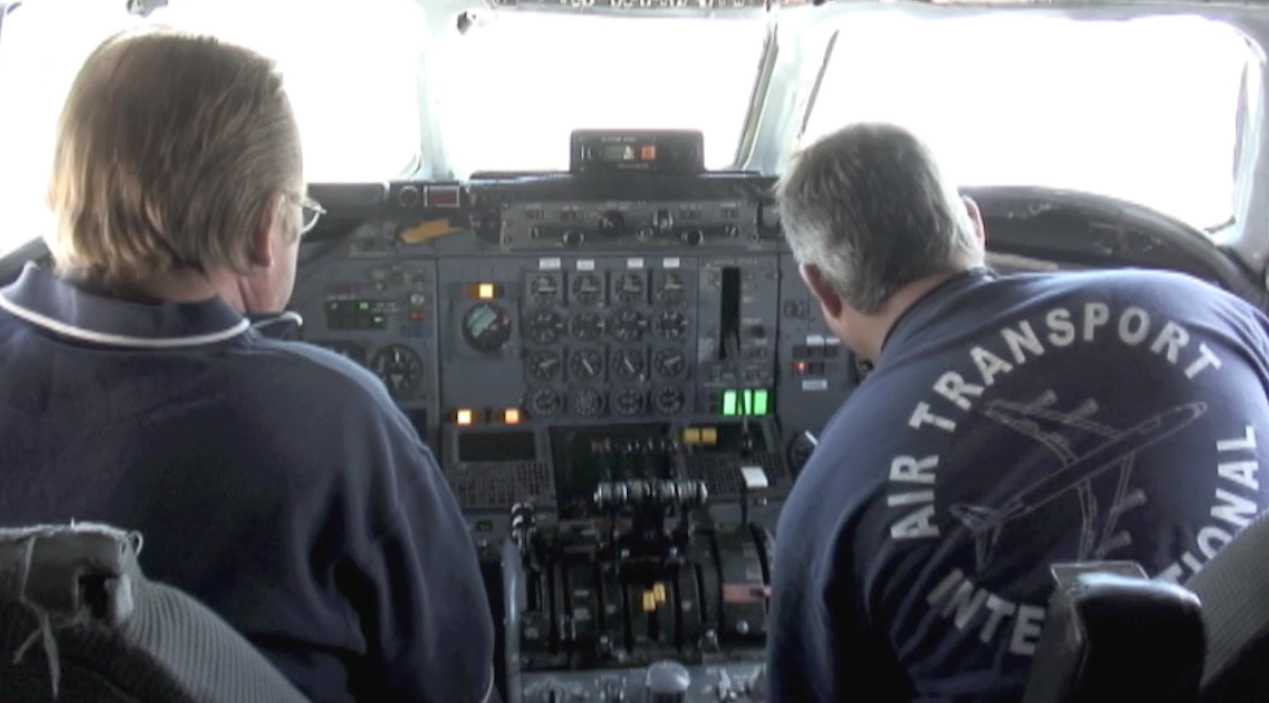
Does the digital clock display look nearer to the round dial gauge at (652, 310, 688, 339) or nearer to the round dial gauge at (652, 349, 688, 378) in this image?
the round dial gauge at (652, 310, 688, 339)

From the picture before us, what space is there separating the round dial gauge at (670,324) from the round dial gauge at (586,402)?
27 cm

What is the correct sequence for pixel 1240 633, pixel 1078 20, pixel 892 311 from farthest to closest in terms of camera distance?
pixel 1078 20
pixel 892 311
pixel 1240 633

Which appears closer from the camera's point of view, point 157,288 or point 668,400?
point 157,288

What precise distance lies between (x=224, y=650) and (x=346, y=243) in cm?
269

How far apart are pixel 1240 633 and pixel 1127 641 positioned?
0.71ft

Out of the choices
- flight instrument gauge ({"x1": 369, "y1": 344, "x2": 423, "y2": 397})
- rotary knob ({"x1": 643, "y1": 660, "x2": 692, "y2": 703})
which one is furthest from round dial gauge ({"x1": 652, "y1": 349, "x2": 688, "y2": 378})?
rotary knob ({"x1": 643, "y1": 660, "x2": 692, "y2": 703})

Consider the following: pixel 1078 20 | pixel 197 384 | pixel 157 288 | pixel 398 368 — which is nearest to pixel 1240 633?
pixel 197 384

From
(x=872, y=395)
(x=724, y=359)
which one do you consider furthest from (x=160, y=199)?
(x=724, y=359)

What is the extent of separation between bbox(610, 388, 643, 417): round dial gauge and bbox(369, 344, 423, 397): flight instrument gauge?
585 mm

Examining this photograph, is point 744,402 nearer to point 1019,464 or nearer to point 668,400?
point 668,400

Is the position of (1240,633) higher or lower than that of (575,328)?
higher

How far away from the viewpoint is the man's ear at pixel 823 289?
2.37 m

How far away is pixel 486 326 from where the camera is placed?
3861 millimetres

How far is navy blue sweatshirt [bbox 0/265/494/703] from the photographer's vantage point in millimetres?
1438
